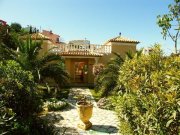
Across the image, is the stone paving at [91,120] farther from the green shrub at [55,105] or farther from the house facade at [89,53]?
the house facade at [89,53]

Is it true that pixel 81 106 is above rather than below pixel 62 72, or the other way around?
below

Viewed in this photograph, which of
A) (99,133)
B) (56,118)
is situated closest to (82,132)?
(99,133)

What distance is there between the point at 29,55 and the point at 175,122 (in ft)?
46.8

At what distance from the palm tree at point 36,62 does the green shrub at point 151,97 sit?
10883 mm

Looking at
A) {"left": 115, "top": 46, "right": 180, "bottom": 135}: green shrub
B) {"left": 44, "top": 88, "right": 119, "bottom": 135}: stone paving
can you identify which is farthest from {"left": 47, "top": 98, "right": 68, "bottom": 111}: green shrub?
{"left": 115, "top": 46, "right": 180, "bottom": 135}: green shrub

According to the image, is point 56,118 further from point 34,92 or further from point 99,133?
point 34,92

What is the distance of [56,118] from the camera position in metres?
13.1

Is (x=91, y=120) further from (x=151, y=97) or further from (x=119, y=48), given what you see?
(x=119, y=48)

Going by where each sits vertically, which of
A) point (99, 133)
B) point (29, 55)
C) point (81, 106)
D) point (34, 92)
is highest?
point (29, 55)

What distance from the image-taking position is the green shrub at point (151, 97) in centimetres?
500

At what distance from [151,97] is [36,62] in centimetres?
1359

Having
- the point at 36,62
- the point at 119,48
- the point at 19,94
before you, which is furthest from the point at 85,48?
the point at 19,94

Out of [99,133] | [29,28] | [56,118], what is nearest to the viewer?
[99,133]

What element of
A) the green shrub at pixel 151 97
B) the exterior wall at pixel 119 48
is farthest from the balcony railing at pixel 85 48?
the green shrub at pixel 151 97
